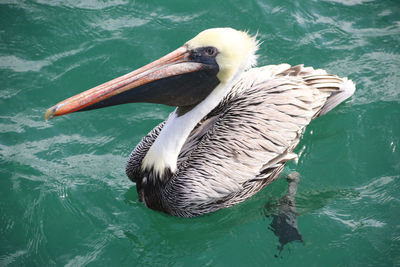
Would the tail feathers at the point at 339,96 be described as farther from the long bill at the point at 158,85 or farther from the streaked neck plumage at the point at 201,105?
the long bill at the point at 158,85

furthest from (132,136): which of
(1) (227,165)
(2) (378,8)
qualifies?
(2) (378,8)

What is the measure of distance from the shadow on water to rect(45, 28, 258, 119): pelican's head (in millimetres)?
1525

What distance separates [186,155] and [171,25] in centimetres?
271

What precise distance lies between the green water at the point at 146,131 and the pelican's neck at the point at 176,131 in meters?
0.67

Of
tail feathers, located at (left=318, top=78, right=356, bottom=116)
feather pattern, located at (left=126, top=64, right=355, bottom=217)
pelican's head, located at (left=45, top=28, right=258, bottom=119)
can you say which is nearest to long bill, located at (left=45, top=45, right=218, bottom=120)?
pelican's head, located at (left=45, top=28, right=258, bottom=119)

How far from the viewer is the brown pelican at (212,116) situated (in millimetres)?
4098

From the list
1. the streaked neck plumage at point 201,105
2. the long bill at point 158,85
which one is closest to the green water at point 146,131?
the streaked neck plumage at point 201,105

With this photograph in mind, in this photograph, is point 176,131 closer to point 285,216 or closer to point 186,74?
point 186,74

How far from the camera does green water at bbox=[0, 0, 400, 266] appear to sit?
453 cm

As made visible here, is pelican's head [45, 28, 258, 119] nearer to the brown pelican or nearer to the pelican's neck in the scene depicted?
the brown pelican

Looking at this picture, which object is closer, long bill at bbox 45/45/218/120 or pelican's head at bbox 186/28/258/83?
long bill at bbox 45/45/218/120

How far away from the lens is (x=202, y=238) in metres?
4.61

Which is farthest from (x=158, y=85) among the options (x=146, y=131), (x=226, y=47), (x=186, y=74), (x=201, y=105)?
(x=146, y=131)

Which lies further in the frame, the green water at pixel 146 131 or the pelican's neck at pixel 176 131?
the green water at pixel 146 131
